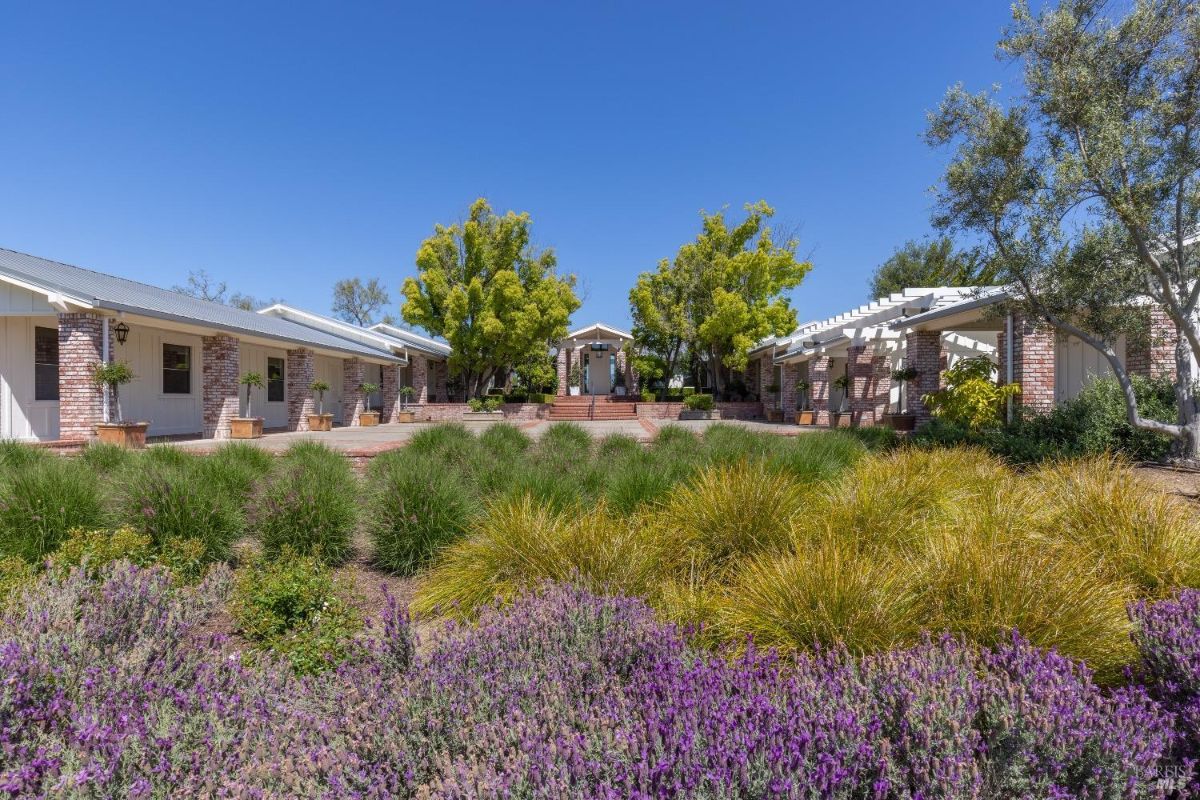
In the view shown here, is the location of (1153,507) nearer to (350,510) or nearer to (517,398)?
(350,510)

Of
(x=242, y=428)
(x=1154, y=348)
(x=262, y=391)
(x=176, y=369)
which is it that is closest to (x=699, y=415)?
(x=1154, y=348)

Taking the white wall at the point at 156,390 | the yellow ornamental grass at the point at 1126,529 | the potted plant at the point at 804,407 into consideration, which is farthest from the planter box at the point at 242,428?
the potted plant at the point at 804,407

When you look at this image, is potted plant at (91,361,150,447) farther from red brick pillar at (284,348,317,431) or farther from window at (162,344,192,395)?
red brick pillar at (284,348,317,431)

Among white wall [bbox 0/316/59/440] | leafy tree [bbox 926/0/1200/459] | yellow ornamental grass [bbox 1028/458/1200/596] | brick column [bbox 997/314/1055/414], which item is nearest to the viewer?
yellow ornamental grass [bbox 1028/458/1200/596]

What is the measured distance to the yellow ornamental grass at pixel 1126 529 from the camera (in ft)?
10.7

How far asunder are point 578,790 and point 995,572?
7.15 ft

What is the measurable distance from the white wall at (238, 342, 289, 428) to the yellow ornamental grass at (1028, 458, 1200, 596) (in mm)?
17516

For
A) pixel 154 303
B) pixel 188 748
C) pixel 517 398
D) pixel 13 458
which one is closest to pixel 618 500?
pixel 188 748

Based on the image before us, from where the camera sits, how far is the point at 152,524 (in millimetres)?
4270

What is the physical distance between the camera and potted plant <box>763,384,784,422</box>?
76.0 feet

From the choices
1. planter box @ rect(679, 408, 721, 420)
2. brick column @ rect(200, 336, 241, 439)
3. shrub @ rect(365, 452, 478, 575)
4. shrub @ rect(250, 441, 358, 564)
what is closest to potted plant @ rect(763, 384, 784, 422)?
planter box @ rect(679, 408, 721, 420)

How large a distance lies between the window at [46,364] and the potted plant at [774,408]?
21.3 m

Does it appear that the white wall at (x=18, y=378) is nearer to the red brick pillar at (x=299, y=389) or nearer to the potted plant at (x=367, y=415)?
the red brick pillar at (x=299, y=389)

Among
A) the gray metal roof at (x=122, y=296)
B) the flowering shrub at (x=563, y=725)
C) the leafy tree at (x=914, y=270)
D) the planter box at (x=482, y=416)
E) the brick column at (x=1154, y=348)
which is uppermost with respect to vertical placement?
the leafy tree at (x=914, y=270)
